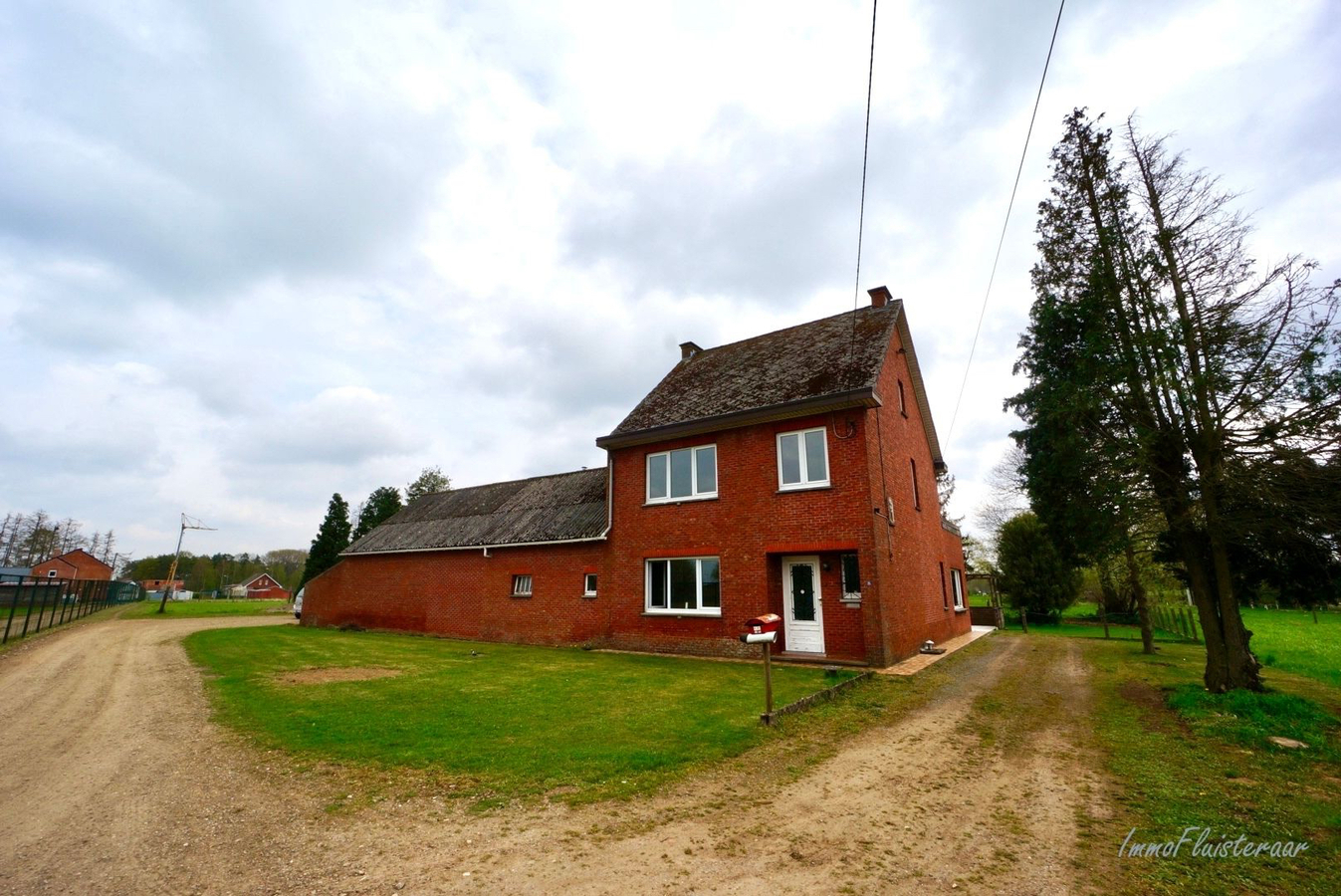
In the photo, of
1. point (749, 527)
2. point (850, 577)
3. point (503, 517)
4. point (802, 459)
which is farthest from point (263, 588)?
point (850, 577)

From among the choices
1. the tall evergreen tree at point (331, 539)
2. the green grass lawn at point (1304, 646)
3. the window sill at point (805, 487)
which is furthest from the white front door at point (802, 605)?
the tall evergreen tree at point (331, 539)

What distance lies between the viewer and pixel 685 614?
1471 centimetres

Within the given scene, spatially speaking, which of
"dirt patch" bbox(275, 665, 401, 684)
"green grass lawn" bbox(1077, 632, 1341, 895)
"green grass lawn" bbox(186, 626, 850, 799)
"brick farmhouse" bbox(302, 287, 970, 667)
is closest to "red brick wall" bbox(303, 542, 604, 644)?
"brick farmhouse" bbox(302, 287, 970, 667)

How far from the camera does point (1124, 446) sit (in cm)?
981

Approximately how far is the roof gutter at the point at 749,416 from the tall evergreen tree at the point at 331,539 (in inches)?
1230

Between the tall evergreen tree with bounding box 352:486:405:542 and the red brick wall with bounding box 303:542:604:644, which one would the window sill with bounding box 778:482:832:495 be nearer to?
the red brick wall with bounding box 303:542:604:644

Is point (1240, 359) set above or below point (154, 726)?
above

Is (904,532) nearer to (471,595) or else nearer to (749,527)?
(749,527)

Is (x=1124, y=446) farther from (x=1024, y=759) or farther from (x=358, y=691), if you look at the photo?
(x=358, y=691)

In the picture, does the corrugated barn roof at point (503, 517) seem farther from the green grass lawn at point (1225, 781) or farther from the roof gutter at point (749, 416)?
the green grass lawn at point (1225, 781)

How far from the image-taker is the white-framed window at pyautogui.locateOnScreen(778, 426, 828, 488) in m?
13.3

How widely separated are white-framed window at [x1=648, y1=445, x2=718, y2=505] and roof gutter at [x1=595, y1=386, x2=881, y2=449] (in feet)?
1.68

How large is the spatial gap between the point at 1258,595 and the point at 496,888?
1309cm

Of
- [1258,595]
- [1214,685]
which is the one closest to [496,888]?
[1214,685]
